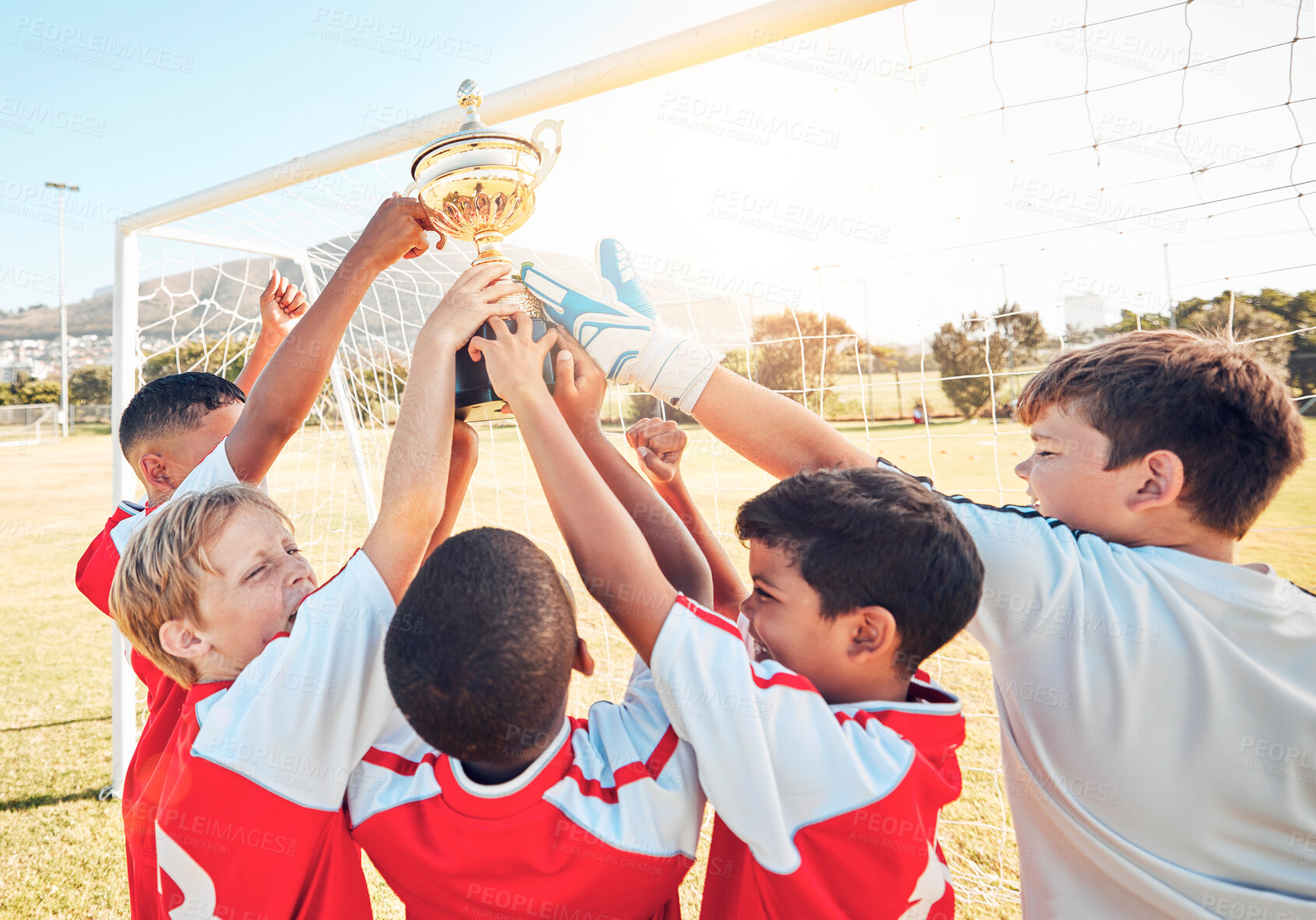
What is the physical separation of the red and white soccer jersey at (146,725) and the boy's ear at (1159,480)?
4.88ft

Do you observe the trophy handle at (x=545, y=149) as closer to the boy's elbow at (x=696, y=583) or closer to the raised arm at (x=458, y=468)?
the raised arm at (x=458, y=468)

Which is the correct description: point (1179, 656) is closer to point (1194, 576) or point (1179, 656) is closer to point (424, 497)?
point (1194, 576)

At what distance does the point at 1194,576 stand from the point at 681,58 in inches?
63.6

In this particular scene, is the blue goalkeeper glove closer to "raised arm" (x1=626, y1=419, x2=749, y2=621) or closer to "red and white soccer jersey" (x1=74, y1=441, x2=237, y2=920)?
"raised arm" (x1=626, y1=419, x2=749, y2=621)

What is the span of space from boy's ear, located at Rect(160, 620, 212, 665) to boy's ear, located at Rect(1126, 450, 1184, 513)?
1.43 metres

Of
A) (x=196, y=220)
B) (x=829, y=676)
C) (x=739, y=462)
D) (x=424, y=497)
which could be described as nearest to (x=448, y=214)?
(x=424, y=497)

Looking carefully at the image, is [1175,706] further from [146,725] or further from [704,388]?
[146,725]

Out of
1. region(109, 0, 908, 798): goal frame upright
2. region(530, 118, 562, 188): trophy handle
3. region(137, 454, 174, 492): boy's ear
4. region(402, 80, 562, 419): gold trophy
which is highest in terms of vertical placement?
region(109, 0, 908, 798): goal frame upright

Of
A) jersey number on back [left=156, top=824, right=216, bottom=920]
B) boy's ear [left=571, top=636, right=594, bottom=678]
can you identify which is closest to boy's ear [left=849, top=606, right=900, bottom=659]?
boy's ear [left=571, top=636, right=594, bottom=678]

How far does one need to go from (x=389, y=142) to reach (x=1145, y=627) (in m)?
2.37

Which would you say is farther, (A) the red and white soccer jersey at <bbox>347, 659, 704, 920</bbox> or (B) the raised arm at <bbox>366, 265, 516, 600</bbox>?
(B) the raised arm at <bbox>366, 265, 516, 600</bbox>

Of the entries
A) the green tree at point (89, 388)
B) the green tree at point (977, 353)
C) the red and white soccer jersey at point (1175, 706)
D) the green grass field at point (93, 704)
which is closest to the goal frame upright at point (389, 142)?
the green grass field at point (93, 704)

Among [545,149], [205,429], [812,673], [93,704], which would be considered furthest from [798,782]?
[93,704]

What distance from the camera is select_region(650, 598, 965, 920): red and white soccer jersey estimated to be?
2.61ft
